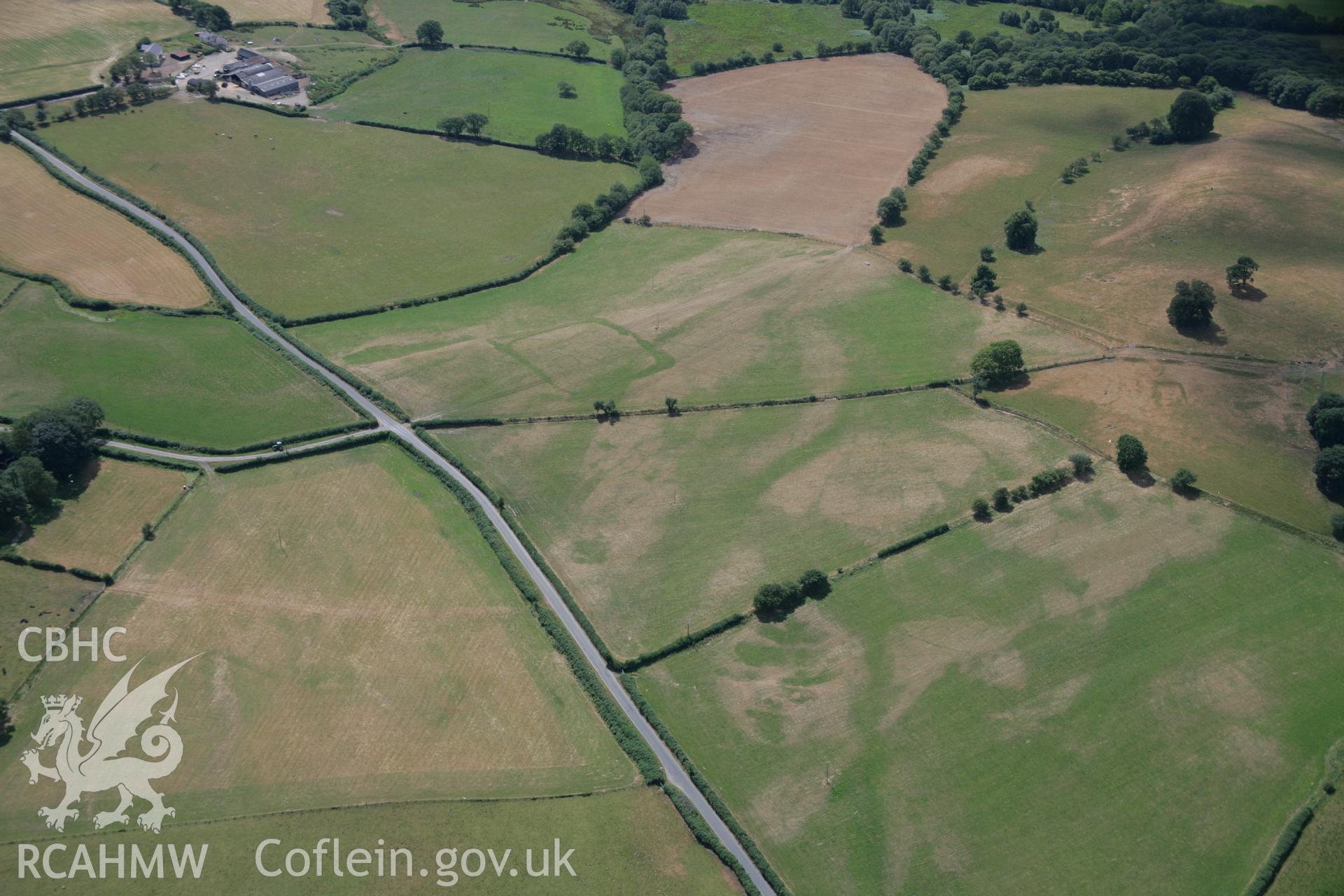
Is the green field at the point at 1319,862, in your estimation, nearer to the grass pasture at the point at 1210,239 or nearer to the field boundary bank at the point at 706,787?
the field boundary bank at the point at 706,787

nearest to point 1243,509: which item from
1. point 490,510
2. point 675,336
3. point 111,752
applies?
point 675,336

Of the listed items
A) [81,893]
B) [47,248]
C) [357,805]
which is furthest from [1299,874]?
[47,248]

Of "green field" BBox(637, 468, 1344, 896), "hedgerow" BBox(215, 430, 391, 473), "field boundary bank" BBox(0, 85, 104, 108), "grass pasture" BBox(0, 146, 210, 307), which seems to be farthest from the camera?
"field boundary bank" BBox(0, 85, 104, 108)

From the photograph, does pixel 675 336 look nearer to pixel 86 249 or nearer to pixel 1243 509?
pixel 1243 509

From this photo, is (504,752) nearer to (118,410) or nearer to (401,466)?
Answer: (401,466)

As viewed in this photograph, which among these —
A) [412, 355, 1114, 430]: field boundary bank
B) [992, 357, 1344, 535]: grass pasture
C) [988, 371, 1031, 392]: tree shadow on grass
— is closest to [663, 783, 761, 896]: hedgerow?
[412, 355, 1114, 430]: field boundary bank

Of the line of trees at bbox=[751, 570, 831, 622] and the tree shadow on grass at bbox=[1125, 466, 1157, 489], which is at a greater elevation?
the tree shadow on grass at bbox=[1125, 466, 1157, 489]

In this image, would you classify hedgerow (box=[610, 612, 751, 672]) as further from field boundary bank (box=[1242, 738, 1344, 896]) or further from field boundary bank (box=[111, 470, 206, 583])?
field boundary bank (box=[111, 470, 206, 583])

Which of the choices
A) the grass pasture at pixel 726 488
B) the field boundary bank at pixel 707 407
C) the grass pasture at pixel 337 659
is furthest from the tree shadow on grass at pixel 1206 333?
the grass pasture at pixel 337 659
